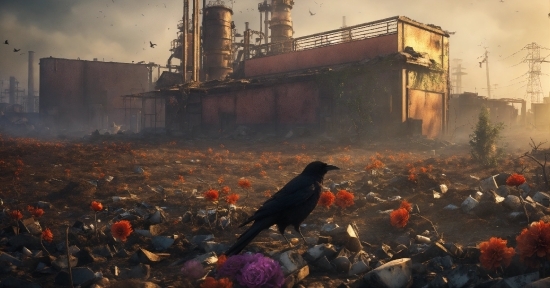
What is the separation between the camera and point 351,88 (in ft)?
68.3

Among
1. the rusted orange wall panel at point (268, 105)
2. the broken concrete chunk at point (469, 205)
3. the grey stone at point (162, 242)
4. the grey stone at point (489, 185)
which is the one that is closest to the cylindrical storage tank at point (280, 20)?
the rusted orange wall panel at point (268, 105)

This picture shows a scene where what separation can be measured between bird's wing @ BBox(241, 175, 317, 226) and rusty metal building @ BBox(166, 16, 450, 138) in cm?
1555

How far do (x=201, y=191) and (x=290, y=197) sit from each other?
4.79 meters

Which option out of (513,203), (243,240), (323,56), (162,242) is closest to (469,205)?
(513,203)

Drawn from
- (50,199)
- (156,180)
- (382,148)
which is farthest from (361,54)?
(50,199)

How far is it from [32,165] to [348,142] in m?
12.7

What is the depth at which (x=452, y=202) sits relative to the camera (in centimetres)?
637

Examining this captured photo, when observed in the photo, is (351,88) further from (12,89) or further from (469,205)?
(12,89)

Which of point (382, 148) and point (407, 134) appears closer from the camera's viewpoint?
point (382, 148)

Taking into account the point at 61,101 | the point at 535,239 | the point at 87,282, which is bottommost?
the point at 87,282

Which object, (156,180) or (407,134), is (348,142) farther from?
(156,180)

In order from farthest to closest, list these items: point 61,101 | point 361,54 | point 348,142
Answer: point 61,101, point 361,54, point 348,142

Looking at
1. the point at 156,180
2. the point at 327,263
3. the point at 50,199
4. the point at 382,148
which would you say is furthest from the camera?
the point at 382,148

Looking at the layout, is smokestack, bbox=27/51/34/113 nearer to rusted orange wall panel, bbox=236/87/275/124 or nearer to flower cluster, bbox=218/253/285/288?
rusted orange wall panel, bbox=236/87/275/124
